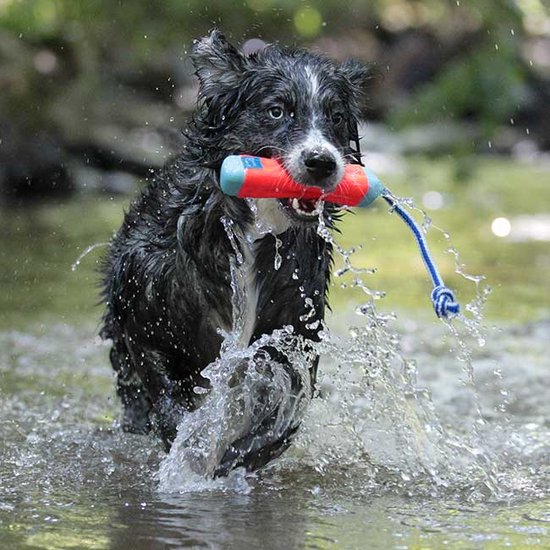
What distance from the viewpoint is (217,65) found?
194 inches

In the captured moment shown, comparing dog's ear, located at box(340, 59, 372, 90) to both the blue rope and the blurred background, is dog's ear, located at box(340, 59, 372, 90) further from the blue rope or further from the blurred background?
the blurred background

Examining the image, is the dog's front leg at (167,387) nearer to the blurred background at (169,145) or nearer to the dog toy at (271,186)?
the dog toy at (271,186)

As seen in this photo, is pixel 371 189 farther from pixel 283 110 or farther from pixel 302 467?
pixel 302 467

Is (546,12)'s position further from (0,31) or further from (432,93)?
(0,31)

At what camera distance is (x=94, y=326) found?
827cm

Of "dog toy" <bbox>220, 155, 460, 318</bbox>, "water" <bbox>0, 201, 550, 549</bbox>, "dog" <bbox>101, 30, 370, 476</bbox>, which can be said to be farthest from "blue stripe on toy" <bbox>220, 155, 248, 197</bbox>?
"water" <bbox>0, 201, 550, 549</bbox>

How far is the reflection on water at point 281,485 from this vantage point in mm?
4141

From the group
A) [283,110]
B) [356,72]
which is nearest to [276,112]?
[283,110]

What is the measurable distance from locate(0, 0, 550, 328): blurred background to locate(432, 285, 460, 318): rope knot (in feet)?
9.24

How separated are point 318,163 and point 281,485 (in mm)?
1264

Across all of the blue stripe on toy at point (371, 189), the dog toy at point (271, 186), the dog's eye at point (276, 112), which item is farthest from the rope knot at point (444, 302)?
the dog's eye at point (276, 112)

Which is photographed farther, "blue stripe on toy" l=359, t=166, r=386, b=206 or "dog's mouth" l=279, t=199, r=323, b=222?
"blue stripe on toy" l=359, t=166, r=386, b=206

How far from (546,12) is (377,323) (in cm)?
590

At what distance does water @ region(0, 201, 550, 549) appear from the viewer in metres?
4.18
